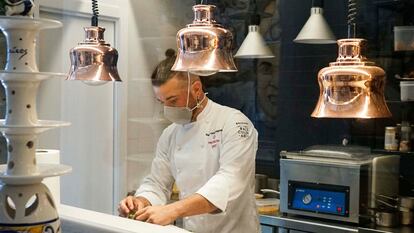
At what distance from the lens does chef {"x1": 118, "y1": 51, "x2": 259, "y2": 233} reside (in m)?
2.18

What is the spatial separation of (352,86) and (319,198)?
185cm

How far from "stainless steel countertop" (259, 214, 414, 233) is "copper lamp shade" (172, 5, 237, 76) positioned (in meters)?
1.67

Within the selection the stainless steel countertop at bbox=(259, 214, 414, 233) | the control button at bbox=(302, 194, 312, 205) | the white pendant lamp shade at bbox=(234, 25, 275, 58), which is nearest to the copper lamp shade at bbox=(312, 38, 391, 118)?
the stainless steel countertop at bbox=(259, 214, 414, 233)

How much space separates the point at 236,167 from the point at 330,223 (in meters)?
1.20

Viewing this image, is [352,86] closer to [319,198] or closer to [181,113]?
[181,113]

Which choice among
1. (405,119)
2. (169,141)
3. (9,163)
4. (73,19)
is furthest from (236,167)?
(73,19)

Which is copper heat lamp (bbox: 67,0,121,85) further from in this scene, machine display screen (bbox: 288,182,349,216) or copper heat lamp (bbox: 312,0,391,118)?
machine display screen (bbox: 288,182,349,216)

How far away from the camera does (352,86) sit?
4.86 feet

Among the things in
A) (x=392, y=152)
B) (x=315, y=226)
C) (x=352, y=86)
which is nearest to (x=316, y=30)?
(x=392, y=152)

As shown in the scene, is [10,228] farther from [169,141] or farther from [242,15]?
[242,15]

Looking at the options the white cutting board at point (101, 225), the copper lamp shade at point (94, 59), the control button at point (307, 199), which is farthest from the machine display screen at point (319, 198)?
the white cutting board at point (101, 225)

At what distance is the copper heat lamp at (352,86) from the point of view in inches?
58.1

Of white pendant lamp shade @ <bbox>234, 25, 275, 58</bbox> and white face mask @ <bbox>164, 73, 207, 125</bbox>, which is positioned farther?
white pendant lamp shade @ <bbox>234, 25, 275, 58</bbox>

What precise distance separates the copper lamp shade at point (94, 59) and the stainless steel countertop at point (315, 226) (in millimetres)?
1634
